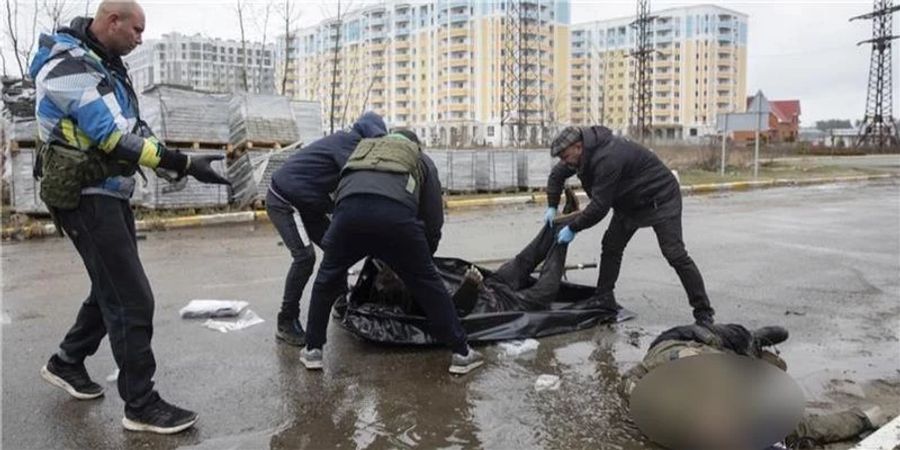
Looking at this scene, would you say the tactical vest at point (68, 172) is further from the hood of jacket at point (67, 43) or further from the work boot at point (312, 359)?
the work boot at point (312, 359)

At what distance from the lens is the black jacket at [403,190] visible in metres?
3.76

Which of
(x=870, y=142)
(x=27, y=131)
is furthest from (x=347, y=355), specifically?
(x=870, y=142)

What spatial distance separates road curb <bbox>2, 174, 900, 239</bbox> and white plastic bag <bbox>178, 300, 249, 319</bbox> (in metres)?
4.14

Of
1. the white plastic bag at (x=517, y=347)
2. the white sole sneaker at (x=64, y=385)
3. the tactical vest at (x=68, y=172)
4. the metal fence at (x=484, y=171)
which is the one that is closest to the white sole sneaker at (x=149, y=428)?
the white sole sneaker at (x=64, y=385)

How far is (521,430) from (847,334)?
10.2ft

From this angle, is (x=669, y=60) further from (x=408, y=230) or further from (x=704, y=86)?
(x=408, y=230)

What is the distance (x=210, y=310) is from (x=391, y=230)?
2.48m

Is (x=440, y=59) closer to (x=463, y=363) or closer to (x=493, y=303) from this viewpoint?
(x=493, y=303)

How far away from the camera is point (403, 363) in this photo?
4.49 m

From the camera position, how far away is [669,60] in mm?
108562

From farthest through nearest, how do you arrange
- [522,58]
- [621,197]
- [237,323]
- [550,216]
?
[522,58] → [550,216] → [237,323] → [621,197]

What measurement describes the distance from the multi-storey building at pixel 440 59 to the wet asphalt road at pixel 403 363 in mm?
78595

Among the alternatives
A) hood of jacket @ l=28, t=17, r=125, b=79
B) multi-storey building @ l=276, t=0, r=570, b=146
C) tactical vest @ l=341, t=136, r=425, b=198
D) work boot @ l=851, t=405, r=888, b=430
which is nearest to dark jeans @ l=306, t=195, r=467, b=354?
tactical vest @ l=341, t=136, r=425, b=198

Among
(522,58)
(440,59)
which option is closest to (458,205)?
(522,58)
